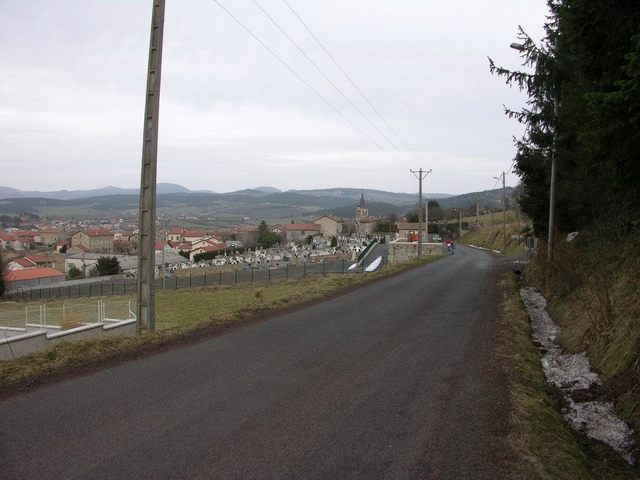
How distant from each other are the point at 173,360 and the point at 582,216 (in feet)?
51.6

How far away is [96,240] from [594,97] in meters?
122

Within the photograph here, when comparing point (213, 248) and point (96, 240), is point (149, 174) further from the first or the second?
point (96, 240)

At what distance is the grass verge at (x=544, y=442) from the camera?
4.10 meters

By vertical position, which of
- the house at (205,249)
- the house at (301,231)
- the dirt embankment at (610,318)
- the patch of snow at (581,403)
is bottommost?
the house at (205,249)

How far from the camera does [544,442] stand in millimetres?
4555

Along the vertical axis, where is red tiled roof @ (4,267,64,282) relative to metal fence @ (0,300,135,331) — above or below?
below

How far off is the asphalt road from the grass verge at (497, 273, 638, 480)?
22 centimetres

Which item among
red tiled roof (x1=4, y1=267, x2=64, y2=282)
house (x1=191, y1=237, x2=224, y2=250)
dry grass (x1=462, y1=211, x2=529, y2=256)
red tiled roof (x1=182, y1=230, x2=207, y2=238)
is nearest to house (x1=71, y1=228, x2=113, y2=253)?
red tiled roof (x1=182, y1=230, x2=207, y2=238)

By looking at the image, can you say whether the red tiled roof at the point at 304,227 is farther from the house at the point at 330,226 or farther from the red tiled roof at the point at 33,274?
the red tiled roof at the point at 33,274

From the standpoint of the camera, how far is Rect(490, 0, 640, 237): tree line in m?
5.95

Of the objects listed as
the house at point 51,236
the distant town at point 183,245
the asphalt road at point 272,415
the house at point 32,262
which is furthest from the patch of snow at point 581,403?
the house at point 51,236

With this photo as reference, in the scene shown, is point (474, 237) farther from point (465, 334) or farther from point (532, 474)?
point (532, 474)

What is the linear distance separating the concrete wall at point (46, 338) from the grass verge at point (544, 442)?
690cm

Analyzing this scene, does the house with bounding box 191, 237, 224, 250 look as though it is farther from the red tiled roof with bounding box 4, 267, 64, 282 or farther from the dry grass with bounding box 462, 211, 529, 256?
the dry grass with bounding box 462, 211, 529, 256
